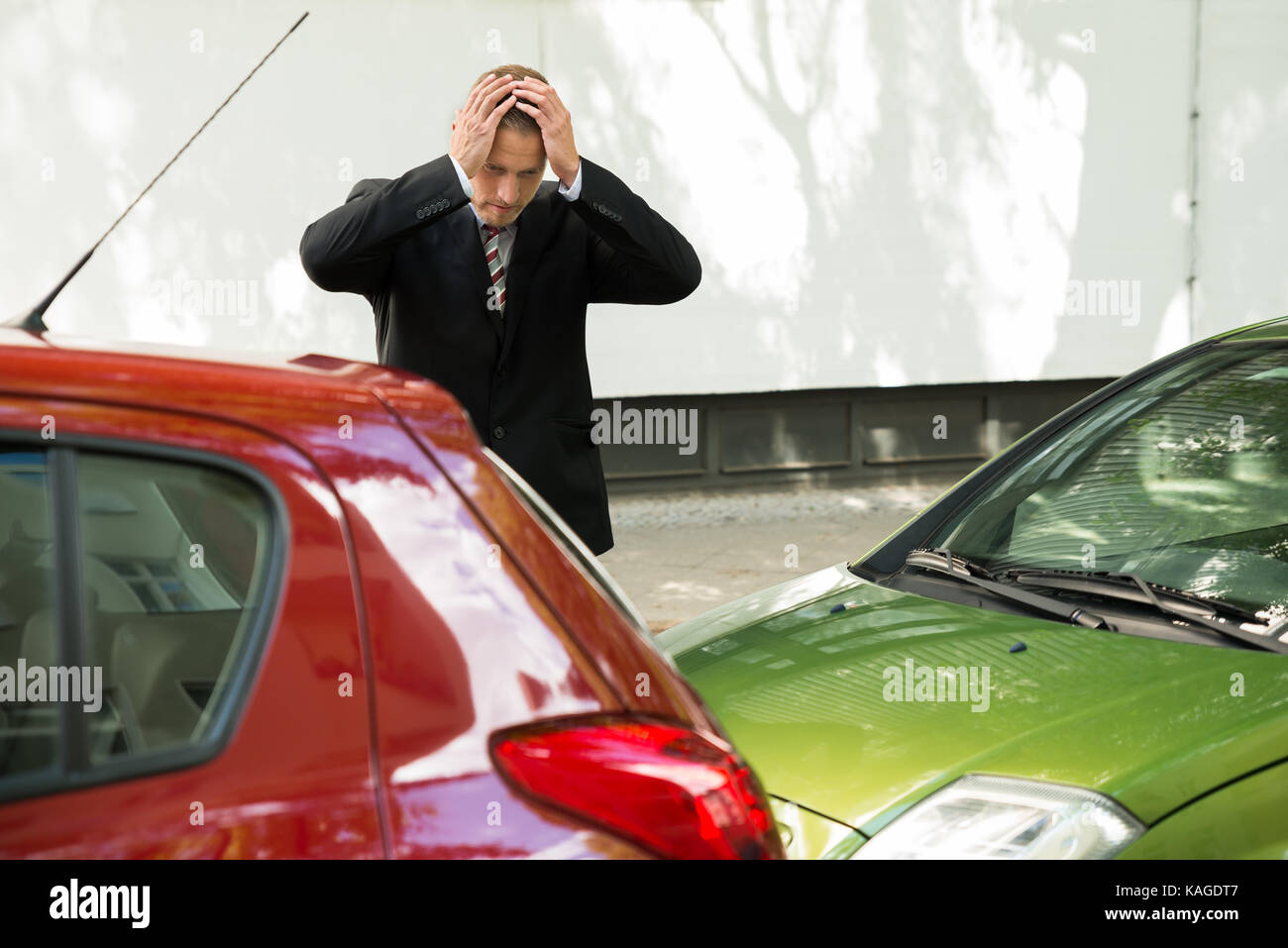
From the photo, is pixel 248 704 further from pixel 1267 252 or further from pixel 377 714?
pixel 1267 252

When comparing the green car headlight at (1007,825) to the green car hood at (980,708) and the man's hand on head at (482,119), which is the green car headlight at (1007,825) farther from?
the man's hand on head at (482,119)

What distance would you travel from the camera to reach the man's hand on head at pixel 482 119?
2.89 m

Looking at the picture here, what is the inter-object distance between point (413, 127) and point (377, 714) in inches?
295

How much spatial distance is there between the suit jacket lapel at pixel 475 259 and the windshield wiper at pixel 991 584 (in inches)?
45.6

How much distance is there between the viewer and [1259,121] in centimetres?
1026

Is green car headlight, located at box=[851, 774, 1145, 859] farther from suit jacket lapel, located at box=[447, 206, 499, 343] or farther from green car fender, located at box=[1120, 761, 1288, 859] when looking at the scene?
suit jacket lapel, located at box=[447, 206, 499, 343]

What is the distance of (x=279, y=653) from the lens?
142 cm

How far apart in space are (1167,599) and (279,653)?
202 centimetres

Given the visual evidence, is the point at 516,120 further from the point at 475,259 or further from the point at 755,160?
the point at 755,160

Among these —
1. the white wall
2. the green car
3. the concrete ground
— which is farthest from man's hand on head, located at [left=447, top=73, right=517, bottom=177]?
the white wall

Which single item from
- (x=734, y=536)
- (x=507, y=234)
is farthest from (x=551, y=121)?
(x=734, y=536)

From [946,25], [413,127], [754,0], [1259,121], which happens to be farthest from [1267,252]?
[413,127]

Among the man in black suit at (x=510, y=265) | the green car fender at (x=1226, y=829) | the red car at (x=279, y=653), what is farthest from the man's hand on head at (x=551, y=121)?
the green car fender at (x=1226, y=829)

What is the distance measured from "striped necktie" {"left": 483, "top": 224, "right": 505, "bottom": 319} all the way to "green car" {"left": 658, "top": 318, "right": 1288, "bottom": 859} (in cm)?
94
